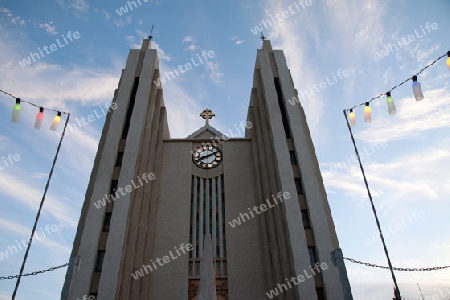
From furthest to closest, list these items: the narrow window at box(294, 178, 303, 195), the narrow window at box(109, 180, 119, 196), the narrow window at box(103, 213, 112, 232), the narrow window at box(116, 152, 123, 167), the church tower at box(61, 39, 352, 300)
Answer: the narrow window at box(116, 152, 123, 167) → the narrow window at box(294, 178, 303, 195) → the narrow window at box(109, 180, 119, 196) → the narrow window at box(103, 213, 112, 232) → the church tower at box(61, 39, 352, 300)

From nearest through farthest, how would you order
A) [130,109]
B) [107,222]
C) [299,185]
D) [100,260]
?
[100,260], [107,222], [299,185], [130,109]

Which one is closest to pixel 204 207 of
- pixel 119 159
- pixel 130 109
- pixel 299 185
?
pixel 119 159


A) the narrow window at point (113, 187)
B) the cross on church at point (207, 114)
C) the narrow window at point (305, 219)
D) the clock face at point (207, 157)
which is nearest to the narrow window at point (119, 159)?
the narrow window at point (113, 187)

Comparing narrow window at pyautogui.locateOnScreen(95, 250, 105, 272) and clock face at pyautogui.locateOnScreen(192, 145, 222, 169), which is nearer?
narrow window at pyautogui.locateOnScreen(95, 250, 105, 272)

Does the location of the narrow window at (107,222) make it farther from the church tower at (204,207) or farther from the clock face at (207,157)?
the clock face at (207,157)

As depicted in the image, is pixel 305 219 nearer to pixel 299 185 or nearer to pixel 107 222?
pixel 299 185

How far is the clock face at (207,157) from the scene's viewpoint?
30047 mm

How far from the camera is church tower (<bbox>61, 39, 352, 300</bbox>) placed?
765 inches

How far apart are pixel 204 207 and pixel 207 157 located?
5.57 metres

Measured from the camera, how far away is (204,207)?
2762 cm

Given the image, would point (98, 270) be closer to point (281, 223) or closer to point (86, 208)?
point (86, 208)

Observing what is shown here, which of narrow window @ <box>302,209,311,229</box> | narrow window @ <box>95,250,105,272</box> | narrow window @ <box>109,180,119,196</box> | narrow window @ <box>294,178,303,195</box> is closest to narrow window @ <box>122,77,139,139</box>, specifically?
narrow window @ <box>109,180,119,196</box>

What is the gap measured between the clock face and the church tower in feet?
0.35

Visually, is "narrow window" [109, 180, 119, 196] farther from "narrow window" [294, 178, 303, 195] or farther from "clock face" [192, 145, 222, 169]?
"narrow window" [294, 178, 303, 195]
